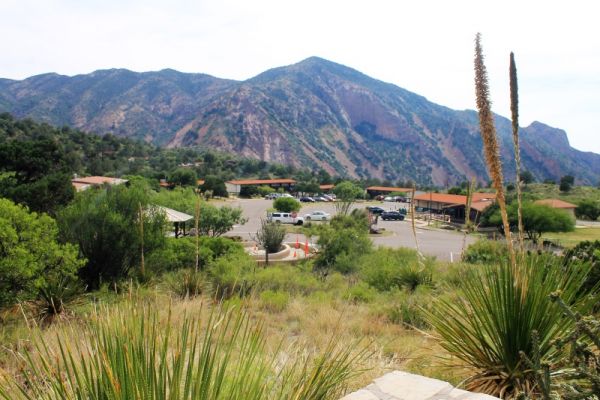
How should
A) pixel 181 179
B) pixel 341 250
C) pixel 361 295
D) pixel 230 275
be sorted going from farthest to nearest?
pixel 181 179, pixel 341 250, pixel 230 275, pixel 361 295

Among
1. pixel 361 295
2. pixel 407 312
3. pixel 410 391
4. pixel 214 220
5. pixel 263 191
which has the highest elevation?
pixel 410 391

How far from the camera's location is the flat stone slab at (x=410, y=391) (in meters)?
3.08

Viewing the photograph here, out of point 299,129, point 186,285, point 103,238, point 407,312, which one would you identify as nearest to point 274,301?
point 186,285

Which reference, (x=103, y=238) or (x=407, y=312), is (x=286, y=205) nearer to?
A: (x=103, y=238)

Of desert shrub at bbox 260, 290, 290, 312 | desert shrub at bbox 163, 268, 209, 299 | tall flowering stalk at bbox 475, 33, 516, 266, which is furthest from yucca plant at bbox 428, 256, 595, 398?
desert shrub at bbox 163, 268, 209, 299

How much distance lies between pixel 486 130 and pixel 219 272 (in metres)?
8.39

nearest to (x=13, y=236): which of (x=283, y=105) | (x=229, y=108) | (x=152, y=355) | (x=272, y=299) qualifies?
(x=272, y=299)

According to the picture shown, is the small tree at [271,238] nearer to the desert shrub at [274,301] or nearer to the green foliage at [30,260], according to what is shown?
the desert shrub at [274,301]

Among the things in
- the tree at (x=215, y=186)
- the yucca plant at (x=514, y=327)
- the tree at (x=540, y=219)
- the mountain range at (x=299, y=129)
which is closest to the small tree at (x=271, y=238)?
the yucca plant at (x=514, y=327)

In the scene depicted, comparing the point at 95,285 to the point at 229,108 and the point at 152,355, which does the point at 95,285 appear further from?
the point at 229,108

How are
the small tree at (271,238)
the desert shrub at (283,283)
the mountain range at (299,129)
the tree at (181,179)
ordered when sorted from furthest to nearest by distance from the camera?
the mountain range at (299,129)
the tree at (181,179)
the small tree at (271,238)
the desert shrub at (283,283)

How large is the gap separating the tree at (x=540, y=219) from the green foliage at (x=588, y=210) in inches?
845

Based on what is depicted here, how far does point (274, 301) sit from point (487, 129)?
5179 mm

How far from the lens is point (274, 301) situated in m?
7.46
